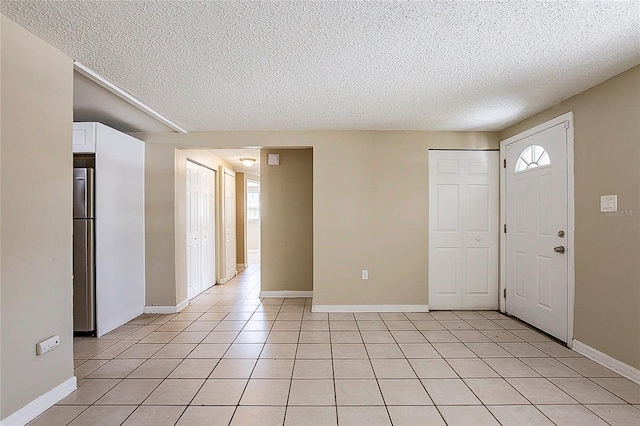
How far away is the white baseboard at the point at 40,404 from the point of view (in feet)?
5.91

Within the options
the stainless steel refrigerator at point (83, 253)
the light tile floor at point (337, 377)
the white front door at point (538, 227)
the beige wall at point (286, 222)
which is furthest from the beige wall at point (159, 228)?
the white front door at point (538, 227)

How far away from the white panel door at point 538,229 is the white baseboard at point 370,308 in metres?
1.11

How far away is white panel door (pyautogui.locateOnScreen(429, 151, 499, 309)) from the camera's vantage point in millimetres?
4094

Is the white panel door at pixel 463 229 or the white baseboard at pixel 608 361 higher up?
the white panel door at pixel 463 229

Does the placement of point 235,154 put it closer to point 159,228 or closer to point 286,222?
point 286,222

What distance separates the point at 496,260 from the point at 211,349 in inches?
140

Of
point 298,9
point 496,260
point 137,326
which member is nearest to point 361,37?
point 298,9

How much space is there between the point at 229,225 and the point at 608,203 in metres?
5.54

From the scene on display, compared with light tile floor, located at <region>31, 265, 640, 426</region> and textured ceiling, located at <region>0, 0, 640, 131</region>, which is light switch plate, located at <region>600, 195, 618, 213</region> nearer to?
textured ceiling, located at <region>0, 0, 640, 131</region>

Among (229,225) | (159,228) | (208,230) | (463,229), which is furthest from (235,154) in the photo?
(463,229)

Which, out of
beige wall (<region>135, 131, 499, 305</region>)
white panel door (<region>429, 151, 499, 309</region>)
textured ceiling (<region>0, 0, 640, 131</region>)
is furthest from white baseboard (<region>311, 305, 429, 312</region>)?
textured ceiling (<region>0, 0, 640, 131</region>)

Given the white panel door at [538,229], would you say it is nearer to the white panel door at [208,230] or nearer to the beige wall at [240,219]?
the white panel door at [208,230]

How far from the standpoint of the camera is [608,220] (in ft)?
8.29

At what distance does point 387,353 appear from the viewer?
2.82 m
